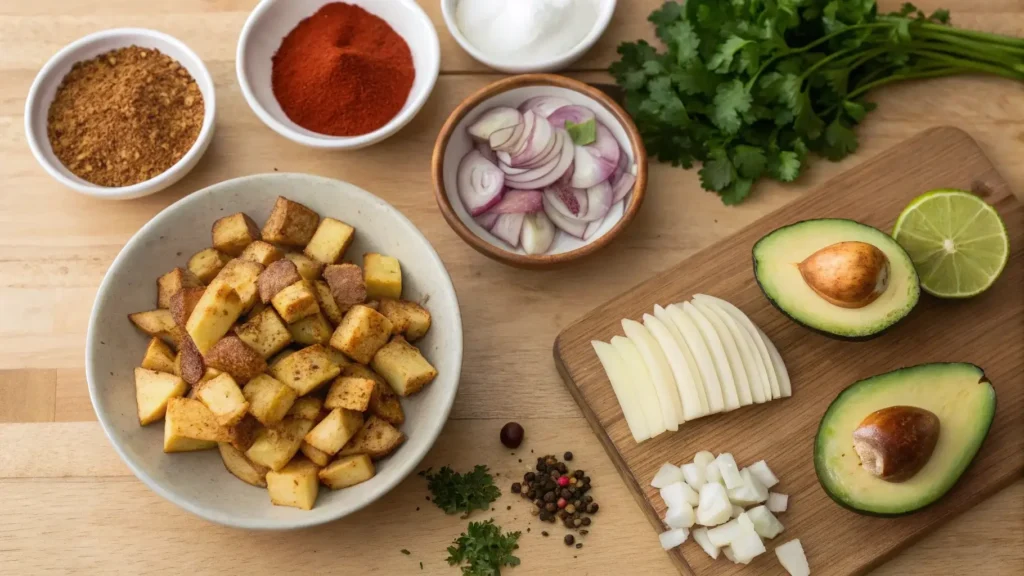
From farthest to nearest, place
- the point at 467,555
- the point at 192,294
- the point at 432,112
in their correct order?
the point at 432,112
the point at 467,555
the point at 192,294

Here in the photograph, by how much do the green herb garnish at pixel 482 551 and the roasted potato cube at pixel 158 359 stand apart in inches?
24.8

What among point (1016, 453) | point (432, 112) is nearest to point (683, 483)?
point (1016, 453)

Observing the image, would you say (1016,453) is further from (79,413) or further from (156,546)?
(79,413)

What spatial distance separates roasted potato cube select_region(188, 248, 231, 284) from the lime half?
1325mm

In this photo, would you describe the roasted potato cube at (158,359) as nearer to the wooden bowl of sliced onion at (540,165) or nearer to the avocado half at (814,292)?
the wooden bowl of sliced onion at (540,165)

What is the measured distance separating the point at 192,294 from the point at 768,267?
1.06 metres

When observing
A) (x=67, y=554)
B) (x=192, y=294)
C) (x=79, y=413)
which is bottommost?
(x=67, y=554)

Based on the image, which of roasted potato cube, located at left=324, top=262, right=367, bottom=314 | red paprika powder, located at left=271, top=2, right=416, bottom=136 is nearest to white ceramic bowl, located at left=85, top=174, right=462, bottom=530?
roasted potato cube, located at left=324, top=262, right=367, bottom=314

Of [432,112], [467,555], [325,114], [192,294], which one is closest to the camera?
[192,294]

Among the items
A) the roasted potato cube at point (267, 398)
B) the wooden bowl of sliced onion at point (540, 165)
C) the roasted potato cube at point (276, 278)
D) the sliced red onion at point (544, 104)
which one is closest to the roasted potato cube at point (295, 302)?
the roasted potato cube at point (276, 278)

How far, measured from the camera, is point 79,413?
1813 mm

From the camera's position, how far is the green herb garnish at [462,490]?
1.75 meters

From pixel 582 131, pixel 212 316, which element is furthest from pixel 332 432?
pixel 582 131

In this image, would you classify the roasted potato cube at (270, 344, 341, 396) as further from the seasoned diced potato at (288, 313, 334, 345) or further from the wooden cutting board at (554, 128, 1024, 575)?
the wooden cutting board at (554, 128, 1024, 575)
